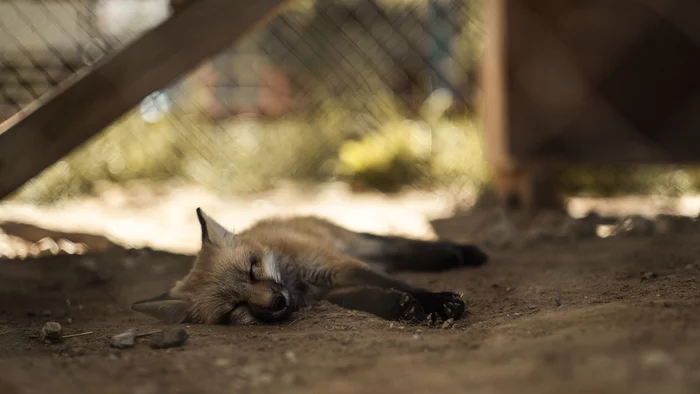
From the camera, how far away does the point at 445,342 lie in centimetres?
205

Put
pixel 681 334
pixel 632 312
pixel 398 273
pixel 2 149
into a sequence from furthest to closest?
pixel 398 273, pixel 2 149, pixel 632 312, pixel 681 334

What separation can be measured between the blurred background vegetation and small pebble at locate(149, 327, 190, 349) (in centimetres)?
438

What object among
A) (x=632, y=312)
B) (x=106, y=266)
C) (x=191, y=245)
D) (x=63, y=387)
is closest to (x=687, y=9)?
(x=632, y=312)

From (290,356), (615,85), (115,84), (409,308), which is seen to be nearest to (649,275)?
(409,308)

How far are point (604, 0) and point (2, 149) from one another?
12.7ft

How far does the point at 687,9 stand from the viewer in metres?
4.64

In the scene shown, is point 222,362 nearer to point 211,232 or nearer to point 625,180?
point 211,232

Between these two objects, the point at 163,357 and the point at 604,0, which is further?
the point at 604,0

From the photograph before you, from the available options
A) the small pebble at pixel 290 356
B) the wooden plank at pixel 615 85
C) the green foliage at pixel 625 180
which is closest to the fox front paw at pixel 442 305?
the small pebble at pixel 290 356

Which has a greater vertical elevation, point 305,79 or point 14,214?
point 305,79

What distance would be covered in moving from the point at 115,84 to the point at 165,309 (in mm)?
1038

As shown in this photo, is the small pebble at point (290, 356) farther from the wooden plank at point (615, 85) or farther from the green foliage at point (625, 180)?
the green foliage at point (625, 180)

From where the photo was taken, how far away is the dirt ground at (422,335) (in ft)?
5.05

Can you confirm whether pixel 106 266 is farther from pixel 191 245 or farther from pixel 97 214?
pixel 97 214
